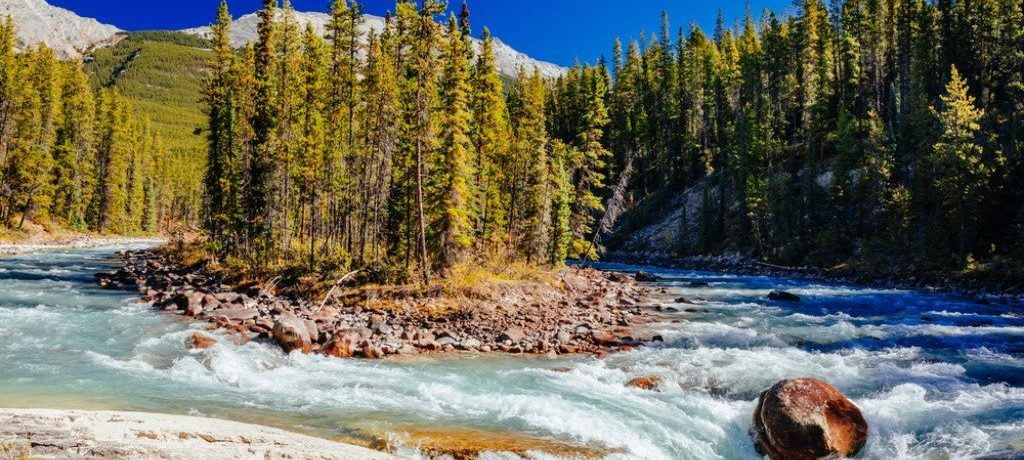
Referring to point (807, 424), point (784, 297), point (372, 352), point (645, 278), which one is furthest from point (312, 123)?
point (807, 424)

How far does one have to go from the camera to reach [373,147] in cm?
3142

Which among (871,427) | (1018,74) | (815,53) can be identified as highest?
(815,53)

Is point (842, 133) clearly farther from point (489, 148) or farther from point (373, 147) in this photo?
point (373, 147)

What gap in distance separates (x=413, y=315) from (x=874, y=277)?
37059 millimetres

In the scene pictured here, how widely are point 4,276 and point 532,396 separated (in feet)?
117

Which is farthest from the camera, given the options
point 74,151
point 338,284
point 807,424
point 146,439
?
point 74,151

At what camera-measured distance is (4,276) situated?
3325cm

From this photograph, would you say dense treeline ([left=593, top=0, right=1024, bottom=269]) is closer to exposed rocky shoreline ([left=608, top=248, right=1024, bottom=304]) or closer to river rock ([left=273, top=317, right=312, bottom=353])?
Answer: exposed rocky shoreline ([left=608, top=248, right=1024, bottom=304])

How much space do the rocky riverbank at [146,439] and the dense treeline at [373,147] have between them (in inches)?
693

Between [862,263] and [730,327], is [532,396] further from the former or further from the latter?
[862,263]

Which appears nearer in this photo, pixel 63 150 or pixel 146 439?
pixel 146 439

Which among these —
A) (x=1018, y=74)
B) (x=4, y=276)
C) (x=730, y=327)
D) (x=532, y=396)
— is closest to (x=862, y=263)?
(x=1018, y=74)

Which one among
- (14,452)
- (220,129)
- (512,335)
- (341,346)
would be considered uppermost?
(220,129)

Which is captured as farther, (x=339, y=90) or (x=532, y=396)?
(x=339, y=90)
